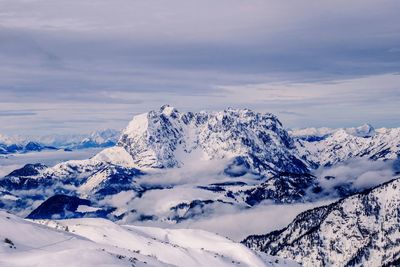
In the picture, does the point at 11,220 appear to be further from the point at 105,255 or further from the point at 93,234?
the point at 93,234

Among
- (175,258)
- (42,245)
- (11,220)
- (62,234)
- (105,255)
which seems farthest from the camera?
(175,258)

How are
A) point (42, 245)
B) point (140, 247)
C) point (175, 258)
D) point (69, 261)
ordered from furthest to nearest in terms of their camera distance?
point (140, 247) → point (175, 258) → point (42, 245) → point (69, 261)

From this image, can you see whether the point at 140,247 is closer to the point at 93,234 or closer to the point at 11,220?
the point at 93,234

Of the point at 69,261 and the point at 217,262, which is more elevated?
the point at 69,261

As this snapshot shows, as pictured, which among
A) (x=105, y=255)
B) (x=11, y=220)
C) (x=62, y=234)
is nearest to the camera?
(x=105, y=255)

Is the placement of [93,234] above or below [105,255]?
below

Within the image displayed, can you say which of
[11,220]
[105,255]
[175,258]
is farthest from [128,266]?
[175,258]

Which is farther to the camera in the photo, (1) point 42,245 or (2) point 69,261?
(1) point 42,245

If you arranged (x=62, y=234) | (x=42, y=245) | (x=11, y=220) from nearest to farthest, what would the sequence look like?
(x=42, y=245), (x=11, y=220), (x=62, y=234)

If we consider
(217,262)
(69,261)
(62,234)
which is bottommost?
(217,262)

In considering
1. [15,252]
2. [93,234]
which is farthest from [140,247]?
[15,252]
